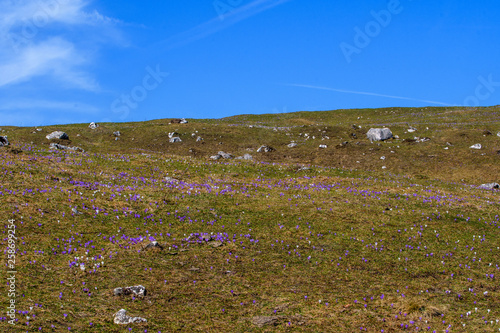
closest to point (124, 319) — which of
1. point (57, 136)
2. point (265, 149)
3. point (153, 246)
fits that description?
point (153, 246)

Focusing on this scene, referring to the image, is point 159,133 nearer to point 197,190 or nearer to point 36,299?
point 197,190

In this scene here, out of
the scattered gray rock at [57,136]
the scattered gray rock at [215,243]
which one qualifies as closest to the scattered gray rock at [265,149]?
the scattered gray rock at [57,136]

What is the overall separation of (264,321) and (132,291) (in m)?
5.23

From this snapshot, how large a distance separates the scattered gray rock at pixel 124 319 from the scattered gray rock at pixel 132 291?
64.0 inches

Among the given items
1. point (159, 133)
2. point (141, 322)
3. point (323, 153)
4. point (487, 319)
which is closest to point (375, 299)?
point (487, 319)

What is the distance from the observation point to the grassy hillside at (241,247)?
14.4m

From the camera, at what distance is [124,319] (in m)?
13.5

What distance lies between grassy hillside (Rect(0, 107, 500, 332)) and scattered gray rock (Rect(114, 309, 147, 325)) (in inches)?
7.0

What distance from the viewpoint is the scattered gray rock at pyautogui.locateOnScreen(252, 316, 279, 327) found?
1393 cm

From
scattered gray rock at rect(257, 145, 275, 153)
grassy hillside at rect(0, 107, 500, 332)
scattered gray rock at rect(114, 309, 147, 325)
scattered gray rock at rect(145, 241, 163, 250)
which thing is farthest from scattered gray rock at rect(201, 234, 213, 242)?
scattered gray rock at rect(257, 145, 275, 153)

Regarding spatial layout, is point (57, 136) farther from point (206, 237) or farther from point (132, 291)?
point (132, 291)

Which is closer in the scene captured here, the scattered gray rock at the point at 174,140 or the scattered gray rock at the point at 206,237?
the scattered gray rock at the point at 206,237

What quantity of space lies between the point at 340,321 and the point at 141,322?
273 inches

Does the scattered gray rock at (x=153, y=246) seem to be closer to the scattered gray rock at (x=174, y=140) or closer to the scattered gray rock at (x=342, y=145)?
the scattered gray rock at (x=342, y=145)
